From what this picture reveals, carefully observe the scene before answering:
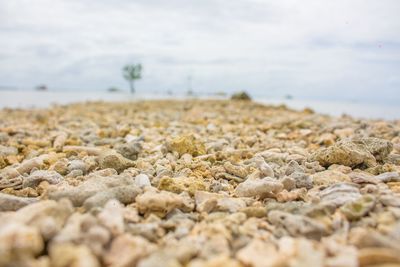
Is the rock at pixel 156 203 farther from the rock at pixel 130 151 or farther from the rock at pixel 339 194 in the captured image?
the rock at pixel 130 151

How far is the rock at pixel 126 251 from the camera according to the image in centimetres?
166

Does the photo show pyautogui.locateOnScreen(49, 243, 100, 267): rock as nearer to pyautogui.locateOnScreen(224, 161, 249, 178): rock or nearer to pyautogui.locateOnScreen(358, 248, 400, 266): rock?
pyautogui.locateOnScreen(358, 248, 400, 266): rock

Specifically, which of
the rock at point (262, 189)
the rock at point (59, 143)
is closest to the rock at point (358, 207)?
the rock at point (262, 189)

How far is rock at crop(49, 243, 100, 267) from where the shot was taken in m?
1.54

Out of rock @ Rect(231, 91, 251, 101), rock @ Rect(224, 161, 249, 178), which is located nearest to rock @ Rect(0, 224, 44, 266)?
rock @ Rect(224, 161, 249, 178)

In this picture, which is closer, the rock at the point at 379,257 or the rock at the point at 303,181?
the rock at the point at 379,257

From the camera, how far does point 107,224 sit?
1842 mm

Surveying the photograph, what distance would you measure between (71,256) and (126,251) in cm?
24

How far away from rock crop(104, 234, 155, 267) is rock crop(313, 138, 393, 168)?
2.09m

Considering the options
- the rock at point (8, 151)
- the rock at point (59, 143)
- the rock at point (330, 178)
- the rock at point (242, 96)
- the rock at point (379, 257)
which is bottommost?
the rock at point (8, 151)

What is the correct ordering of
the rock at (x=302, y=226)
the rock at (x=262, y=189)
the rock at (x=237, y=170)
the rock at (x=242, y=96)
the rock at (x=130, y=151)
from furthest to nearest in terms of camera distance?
the rock at (x=242, y=96), the rock at (x=130, y=151), the rock at (x=237, y=170), the rock at (x=262, y=189), the rock at (x=302, y=226)

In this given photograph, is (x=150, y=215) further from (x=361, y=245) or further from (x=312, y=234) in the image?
(x=361, y=245)

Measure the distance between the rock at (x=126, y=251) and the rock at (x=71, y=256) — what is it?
0.07 meters

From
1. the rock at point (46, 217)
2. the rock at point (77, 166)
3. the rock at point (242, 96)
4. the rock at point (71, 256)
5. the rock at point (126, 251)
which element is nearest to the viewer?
the rock at point (71, 256)
